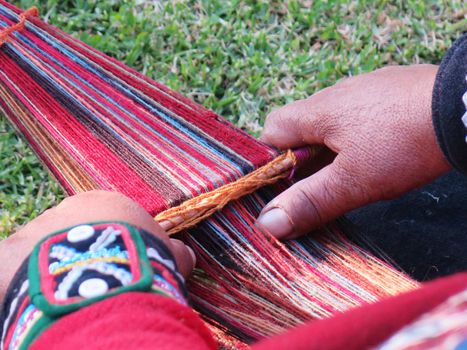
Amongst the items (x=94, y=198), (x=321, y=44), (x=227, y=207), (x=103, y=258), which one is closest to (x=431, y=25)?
(x=321, y=44)

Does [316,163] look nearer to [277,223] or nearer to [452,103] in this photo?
[277,223]

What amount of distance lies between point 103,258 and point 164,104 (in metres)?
0.67

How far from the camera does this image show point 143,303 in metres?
0.90

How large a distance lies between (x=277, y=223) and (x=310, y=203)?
0.27 feet

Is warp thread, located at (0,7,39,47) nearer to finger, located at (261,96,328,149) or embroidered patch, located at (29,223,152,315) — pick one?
finger, located at (261,96,328,149)

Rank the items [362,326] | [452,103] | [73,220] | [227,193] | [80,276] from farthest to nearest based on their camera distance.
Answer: [227,193], [452,103], [73,220], [80,276], [362,326]

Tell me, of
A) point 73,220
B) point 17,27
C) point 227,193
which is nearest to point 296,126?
point 227,193

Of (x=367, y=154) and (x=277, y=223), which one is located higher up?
(x=367, y=154)

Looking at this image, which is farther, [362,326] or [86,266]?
[86,266]

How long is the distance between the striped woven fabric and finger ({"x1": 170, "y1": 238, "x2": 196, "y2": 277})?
5 centimetres

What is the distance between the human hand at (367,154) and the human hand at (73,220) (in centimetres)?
30

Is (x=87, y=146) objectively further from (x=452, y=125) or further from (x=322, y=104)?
(x=452, y=125)

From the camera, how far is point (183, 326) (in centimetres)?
90

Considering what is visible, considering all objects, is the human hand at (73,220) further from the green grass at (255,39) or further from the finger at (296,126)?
the green grass at (255,39)
